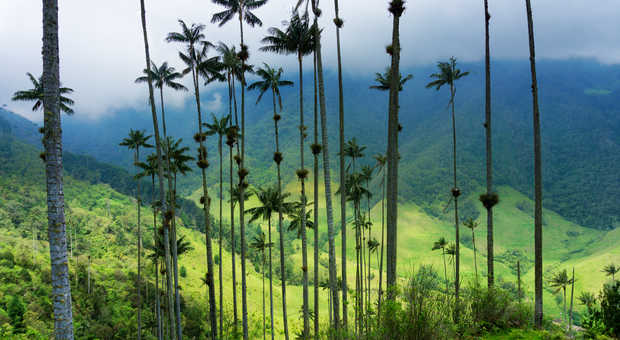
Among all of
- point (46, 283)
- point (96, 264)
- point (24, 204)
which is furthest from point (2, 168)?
point (46, 283)

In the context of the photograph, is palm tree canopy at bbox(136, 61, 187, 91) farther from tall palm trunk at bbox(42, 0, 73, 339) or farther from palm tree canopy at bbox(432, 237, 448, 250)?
palm tree canopy at bbox(432, 237, 448, 250)

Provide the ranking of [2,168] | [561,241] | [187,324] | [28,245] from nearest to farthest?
[187,324]
[28,245]
[2,168]
[561,241]

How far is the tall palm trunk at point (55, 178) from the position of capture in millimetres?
5246

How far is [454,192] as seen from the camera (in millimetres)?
21734

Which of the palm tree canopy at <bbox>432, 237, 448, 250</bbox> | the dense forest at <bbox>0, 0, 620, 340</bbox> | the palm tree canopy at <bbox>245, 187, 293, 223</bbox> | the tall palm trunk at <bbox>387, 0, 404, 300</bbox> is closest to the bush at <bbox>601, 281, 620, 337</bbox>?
the dense forest at <bbox>0, 0, 620, 340</bbox>

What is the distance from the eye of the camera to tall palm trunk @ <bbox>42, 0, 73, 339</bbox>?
5.25 meters

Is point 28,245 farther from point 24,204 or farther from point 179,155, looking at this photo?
A: point 179,155

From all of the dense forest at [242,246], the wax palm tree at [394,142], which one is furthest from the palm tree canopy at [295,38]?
the wax palm tree at [394,142]

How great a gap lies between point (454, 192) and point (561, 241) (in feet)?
627

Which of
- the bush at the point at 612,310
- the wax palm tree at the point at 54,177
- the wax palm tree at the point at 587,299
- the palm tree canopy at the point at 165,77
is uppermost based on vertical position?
the palm tree canopy at the point at 165,77

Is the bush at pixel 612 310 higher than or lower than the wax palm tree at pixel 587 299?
higher

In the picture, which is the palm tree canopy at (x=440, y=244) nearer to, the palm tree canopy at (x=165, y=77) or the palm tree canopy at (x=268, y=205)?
the palm tree canopy at (x=268, y=205)

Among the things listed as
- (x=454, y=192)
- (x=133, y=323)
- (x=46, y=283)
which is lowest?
(x=133, y=323)

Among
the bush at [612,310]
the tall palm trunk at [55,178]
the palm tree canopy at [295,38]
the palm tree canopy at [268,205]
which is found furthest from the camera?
the palm tree canopy at [268,205]
